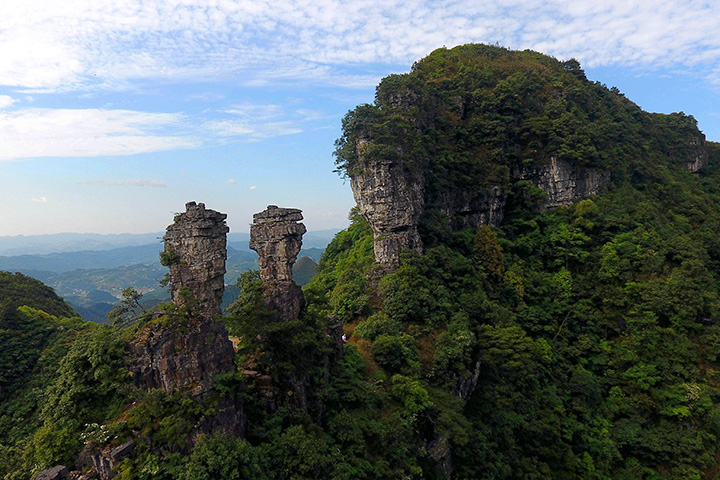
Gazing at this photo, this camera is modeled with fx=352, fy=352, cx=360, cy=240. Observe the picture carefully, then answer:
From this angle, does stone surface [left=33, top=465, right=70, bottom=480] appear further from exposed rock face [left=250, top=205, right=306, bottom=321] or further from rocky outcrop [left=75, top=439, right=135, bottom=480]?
exposed rock face [left=250, top=205, right=306, bottom=321]

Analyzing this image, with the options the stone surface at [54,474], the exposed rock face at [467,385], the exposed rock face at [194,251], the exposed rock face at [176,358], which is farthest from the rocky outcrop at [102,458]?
the exposed rock face at [467,385]

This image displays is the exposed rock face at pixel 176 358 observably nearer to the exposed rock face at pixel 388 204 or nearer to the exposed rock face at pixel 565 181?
the exposed rock face at pixel 388 204

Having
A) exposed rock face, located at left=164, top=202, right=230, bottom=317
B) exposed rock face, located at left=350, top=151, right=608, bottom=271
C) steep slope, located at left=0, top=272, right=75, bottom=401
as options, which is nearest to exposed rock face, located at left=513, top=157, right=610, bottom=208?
exposed rock face, located at left=350, top=151, right=608, bottom=271

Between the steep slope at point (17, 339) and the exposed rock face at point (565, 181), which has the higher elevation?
the exposed rock face at point (565, 181)

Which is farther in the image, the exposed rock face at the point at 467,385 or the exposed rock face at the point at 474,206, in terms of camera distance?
the exposed rock face at the point at 474,206

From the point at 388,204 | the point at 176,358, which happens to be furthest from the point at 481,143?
the point at 176,358

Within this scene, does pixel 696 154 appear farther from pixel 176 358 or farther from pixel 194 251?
pixel 176 358

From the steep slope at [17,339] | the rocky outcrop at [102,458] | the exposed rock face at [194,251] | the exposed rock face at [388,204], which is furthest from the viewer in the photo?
the exposed rock face at [388,204]
